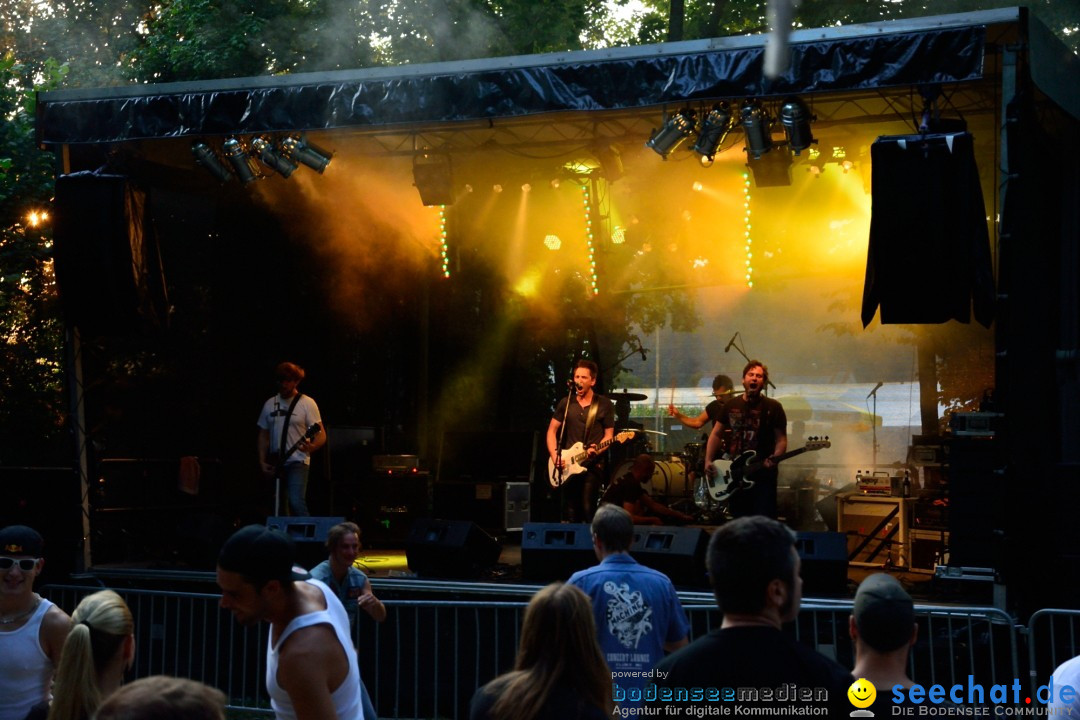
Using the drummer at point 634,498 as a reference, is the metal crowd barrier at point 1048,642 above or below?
below

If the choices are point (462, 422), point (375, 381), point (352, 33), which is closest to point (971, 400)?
point (462, 422)

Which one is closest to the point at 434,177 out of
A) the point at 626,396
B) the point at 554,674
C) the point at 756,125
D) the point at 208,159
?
the point at 208,159

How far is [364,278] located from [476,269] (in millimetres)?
1755

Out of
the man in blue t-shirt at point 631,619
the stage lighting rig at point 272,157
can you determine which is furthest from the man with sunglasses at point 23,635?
the stage lighting rig at point 272,157

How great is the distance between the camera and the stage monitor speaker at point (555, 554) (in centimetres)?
866

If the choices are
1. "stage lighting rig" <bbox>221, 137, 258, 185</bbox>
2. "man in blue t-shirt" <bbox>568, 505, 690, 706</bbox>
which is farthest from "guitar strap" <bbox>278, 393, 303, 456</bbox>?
"man in blue t-shirt" <bbox>568, 505, 690, 706</bbox>

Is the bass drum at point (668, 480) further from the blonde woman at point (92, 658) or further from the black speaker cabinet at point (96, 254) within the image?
the blonde woman at point (92, 658)

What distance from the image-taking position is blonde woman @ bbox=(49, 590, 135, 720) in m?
3.44

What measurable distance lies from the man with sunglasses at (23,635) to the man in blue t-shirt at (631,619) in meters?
2.07

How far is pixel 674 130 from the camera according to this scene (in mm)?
9125

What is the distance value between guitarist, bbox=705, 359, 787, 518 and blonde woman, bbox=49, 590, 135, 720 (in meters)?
6.69

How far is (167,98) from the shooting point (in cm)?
957

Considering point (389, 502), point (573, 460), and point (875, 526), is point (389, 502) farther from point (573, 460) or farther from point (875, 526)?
point (875, 526)

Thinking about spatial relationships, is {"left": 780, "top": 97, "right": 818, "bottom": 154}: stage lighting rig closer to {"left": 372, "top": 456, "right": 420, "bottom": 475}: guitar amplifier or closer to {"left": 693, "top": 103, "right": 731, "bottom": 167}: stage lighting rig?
{"left": 693, "top": 103, "right": 731, "bottom": 167}: stage lighting rig
